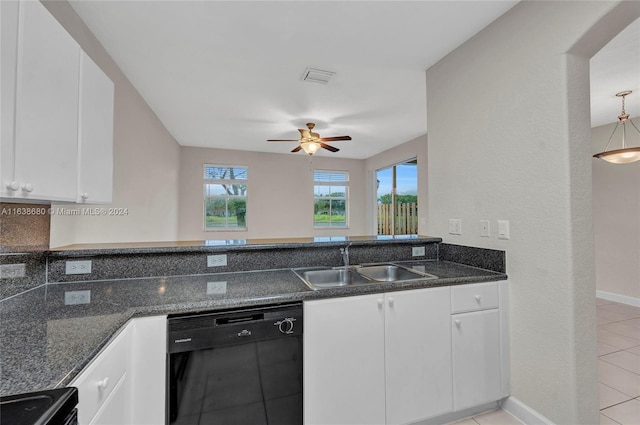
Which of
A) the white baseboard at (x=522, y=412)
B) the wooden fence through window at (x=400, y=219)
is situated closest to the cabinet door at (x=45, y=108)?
the white baseboard at (x=522, y=412)

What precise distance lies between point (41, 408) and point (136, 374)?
2.19ft

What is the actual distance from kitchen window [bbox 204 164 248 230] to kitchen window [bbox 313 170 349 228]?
1650mm

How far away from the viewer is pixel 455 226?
2236mm

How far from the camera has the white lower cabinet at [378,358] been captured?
144 cm

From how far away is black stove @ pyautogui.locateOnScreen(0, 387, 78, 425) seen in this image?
1.86ft

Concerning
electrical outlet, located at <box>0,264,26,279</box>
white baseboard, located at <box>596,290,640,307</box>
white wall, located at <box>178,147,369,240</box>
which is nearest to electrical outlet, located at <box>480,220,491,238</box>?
electrical outlet, located at <box>0,264,26,279</box>

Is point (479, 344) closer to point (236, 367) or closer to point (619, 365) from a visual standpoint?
point (236, 367)

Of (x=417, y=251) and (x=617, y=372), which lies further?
(x=417, y=251)

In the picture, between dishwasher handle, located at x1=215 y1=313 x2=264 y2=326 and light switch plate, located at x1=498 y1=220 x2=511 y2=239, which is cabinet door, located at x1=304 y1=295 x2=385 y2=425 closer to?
dishwasher handle, located at x1=215 y1=313 x2=264 y2=326

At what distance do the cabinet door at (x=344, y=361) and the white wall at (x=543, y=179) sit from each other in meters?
0.94

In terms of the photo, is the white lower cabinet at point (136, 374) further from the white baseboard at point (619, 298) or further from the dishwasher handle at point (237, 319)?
the white baseboard at point (619, 298)

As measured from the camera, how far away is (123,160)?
8.89 feet

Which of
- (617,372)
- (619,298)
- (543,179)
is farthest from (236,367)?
(619,298)

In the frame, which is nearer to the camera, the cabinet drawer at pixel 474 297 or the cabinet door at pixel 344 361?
the cabinet door at pixel 344 361
